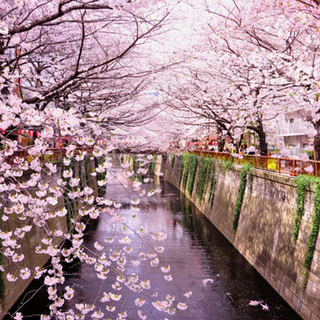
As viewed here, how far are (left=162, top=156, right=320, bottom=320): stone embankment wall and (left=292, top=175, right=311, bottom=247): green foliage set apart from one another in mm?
121

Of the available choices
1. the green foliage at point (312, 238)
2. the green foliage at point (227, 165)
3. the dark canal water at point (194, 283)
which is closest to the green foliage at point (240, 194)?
the dark canal water at point (194, 283)

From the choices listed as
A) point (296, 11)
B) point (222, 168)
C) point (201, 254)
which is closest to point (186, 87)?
point (222, 168)

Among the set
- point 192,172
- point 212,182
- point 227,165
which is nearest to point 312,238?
point 227,165

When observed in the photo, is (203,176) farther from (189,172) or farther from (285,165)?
(285,165)

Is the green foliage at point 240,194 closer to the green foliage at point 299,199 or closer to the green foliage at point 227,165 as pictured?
the green foliage at point 227,165

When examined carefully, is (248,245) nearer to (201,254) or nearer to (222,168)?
(201,254)

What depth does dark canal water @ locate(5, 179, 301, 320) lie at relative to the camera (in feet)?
33.2

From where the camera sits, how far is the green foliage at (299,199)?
10.2 meters

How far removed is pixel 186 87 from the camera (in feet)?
60.7

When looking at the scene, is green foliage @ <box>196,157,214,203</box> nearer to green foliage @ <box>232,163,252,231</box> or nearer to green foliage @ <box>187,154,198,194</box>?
green foliage @ <box>187,154,198,194</box>

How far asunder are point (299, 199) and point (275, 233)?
2319 mm

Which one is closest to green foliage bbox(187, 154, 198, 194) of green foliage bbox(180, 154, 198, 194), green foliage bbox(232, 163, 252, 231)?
green foliage bbox(180, 154, 198, 194)

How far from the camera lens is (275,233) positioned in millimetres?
12211

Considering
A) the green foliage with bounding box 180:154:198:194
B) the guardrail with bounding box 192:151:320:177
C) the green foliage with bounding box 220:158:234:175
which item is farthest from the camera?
the green foliage with bounding box 180:154:198:194
